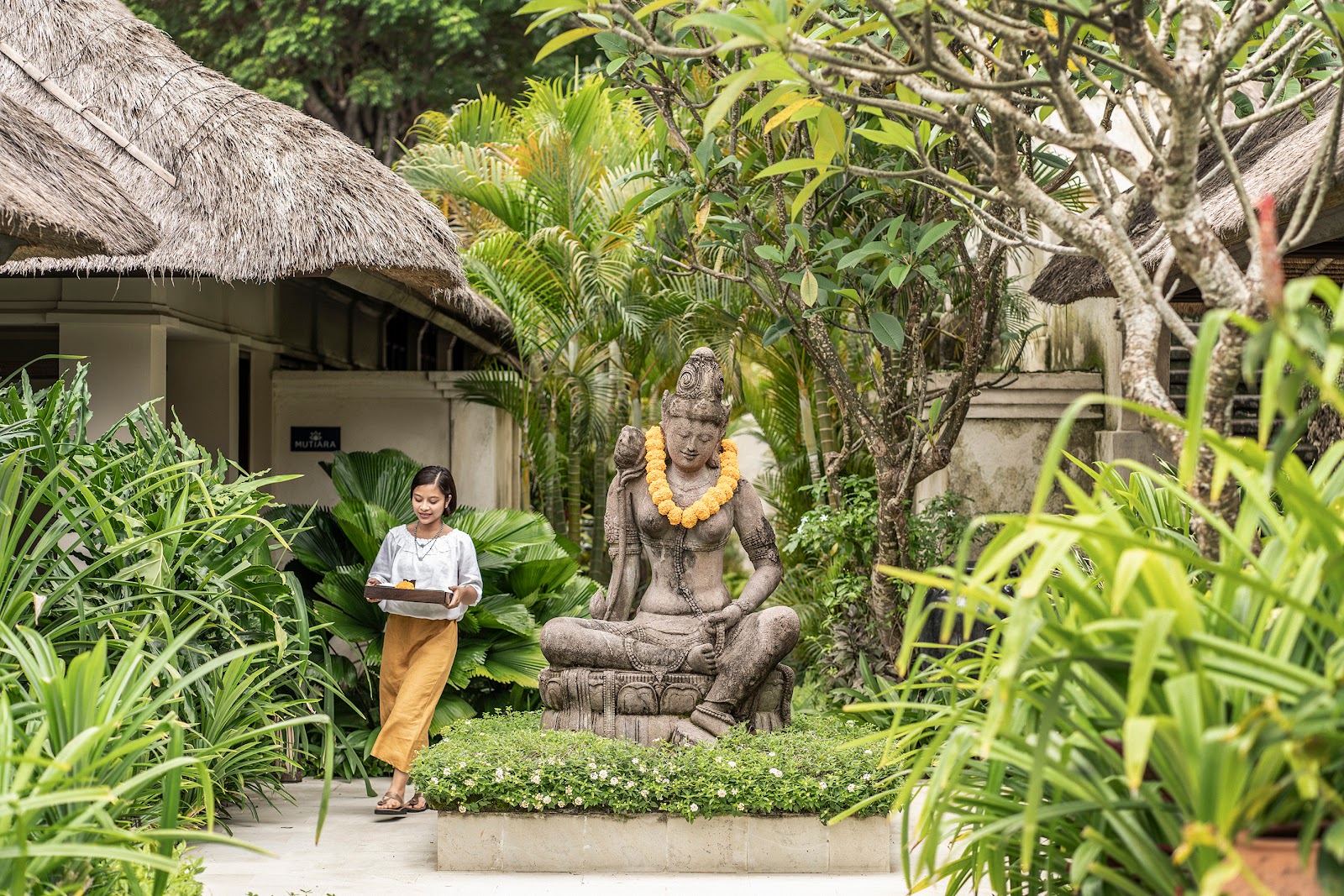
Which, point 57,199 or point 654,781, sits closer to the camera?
point 654,781

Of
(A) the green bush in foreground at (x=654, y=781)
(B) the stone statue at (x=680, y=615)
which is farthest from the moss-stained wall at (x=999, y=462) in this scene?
(A) the green bush in foreground at (x=654, y=781)

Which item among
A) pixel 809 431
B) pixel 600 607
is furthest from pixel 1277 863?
pixel 809 431

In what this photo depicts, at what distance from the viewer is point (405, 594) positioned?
5.32m

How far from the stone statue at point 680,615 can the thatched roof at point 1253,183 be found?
6.17ft

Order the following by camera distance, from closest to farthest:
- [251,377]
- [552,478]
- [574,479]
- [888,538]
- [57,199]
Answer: [57,199] < [888,538] < [251,377] < [552,478] < [574,479]

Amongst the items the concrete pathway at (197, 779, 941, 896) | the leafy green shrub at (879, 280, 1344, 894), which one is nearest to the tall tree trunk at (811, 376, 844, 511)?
the concrete pathway at (197, 779, 941, 896)

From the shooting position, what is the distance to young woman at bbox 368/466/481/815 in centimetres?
547

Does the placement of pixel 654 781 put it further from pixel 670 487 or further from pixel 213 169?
pixel 213 169

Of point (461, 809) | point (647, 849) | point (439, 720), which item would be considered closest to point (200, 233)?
point (439, 720)

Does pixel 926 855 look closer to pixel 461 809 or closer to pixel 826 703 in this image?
pixel 461 809

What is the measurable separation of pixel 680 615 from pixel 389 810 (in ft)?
5.09

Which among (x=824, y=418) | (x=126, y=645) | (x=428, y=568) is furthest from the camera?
(x=824, y=418)

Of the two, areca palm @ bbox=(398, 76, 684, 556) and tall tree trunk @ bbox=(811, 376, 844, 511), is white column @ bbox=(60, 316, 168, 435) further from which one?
tall tree trunk @ bbox=(811, 376, 844, 511)

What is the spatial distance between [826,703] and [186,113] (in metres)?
4.94
